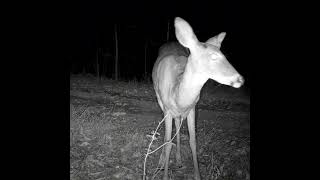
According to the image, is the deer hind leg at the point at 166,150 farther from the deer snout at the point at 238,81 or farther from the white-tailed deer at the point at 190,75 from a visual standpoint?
the deer snout at the point at 238,81

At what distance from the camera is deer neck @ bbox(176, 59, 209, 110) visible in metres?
3.96

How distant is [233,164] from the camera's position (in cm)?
507

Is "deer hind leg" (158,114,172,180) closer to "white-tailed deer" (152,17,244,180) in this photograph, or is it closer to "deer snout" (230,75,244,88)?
"white-tailed deer" (152,17,244,180)

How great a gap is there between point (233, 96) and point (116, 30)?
40.4ft

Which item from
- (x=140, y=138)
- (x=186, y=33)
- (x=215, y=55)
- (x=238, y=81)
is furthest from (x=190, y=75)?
(x=140, y=138)

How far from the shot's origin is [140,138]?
6.10 m

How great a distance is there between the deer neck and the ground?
4.45 feet

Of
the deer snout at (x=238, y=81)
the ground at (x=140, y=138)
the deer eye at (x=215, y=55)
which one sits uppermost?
the deer eye at (x=215, y=55)

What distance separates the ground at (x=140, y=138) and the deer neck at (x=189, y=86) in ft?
4.45

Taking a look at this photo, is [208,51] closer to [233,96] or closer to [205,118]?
[205,118]

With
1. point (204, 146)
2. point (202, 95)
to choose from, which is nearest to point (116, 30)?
point (202, 95)

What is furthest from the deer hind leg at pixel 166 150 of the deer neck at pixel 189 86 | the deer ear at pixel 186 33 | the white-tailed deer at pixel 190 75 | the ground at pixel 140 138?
the deer ear at pixel 186 33

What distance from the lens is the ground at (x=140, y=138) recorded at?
4777 mm

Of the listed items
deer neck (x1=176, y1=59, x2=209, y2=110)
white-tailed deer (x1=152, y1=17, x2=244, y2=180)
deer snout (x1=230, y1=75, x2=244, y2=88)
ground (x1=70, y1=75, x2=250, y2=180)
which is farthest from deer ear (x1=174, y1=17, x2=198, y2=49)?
ground (x1=70, y1=75, x2=250, y2=180)
